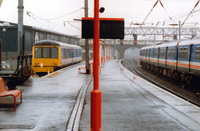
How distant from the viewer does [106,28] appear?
662cm

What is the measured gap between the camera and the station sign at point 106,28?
6.59 metres

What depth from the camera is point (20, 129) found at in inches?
293

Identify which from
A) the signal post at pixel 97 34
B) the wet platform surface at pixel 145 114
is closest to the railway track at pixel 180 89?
the wet platform surface at pixel 145 114

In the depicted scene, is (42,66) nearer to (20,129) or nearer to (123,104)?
(123,104)

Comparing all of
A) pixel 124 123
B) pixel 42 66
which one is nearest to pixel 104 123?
pixel 124 123

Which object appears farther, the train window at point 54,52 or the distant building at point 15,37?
the distant building at point 15,37

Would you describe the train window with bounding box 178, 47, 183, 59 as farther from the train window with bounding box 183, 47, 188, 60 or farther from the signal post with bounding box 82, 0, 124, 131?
the signal post with bounding box 82, 0, 124, 131

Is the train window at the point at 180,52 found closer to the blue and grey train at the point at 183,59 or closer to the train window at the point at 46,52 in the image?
the blue and grey train at the point at 183,59

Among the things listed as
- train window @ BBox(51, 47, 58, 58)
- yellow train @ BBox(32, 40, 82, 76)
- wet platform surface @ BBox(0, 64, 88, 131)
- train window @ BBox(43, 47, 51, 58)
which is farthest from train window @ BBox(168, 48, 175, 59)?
wet platform surface @ BBox(0, 64, 88, 131)

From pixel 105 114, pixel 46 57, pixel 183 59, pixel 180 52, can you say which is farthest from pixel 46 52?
pixel 105 114

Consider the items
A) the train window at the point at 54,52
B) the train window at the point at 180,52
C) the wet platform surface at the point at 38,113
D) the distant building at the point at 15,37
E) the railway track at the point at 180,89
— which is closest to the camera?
the wet platform surface at the point at 38,113

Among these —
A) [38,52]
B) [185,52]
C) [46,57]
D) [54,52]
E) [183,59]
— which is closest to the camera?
[185,52]

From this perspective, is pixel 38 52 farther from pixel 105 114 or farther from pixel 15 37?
pixel 105 114

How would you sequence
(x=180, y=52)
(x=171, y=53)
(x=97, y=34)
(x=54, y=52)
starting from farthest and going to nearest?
1. (x=54, y=52)
2. (x=171, y=53)
3. (x=180, y=52)
4. (x=97, y=34)
